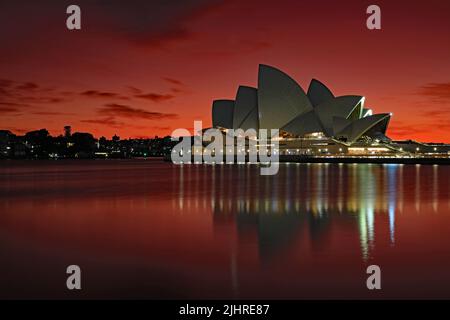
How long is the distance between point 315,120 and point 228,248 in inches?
2005

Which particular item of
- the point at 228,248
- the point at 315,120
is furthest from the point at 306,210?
the point at 315,120

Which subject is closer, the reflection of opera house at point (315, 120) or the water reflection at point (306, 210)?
the water reflection at point (306, 210)

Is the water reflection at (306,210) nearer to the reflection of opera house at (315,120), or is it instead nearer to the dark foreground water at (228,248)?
the dark foreground water at (228,248)

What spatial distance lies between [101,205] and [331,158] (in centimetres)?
4734

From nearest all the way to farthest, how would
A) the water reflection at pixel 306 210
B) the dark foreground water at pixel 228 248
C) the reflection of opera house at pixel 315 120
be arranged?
the dark foreground water at pixel 228 248, the water reflection at pixel 306 210, the reflection of opera house at pixel 315 120

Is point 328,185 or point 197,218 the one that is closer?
point 197,218

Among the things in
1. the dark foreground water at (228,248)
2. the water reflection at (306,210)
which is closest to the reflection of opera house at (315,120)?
the water reflection at (306,210)

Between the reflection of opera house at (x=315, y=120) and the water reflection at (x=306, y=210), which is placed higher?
the reflection of opera house at (x=315, y=120)

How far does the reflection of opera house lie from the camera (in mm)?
56031

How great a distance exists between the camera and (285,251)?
891cm

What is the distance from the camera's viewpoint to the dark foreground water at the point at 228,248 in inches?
260

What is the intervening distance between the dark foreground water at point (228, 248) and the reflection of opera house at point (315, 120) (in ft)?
129
